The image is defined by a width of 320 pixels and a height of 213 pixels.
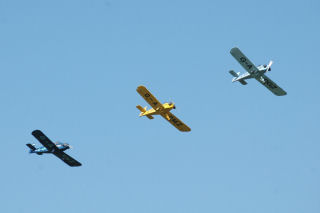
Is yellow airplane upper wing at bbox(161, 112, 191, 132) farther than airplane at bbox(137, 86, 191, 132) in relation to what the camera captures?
Yes

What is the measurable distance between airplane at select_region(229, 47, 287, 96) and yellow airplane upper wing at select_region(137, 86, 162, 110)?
11733mm

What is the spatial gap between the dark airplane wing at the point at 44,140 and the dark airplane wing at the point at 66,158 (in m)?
0.84

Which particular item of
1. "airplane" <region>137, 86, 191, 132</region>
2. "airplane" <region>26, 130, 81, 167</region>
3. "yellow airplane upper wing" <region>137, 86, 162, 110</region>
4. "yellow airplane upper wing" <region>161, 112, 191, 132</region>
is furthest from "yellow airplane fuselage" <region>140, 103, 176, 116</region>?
"airplane" <region>26, 130, 81, 167</region>

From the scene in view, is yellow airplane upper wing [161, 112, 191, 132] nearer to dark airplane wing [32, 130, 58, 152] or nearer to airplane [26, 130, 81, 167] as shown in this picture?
airplane [26, 130, 81, 167]

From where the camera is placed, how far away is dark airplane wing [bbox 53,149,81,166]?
258 ft

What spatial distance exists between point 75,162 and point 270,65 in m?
28.2

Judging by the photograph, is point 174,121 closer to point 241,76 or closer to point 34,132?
point 241,76

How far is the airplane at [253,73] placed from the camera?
78875 mm

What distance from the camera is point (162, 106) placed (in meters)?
75.7

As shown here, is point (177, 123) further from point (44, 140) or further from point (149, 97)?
point (44, 140)

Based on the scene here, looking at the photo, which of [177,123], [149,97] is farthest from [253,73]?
[149,97]

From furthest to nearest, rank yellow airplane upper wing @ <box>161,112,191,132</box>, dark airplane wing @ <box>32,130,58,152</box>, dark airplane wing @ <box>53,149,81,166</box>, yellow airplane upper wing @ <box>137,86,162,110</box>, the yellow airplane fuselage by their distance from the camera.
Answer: yellow airplane upper wing @ <box>161,112,191,132</box>
dark airplane wing @ <box>53,149,81,166</box>
the yellow airplane fuselage
dark airplane wing @ <box>32,130,58,152</box>
yellow airplane upper wing @ <box>137,86,162,110</box>

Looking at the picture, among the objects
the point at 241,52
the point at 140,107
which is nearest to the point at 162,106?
the point at 140,107

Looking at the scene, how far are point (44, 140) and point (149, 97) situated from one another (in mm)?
13682
